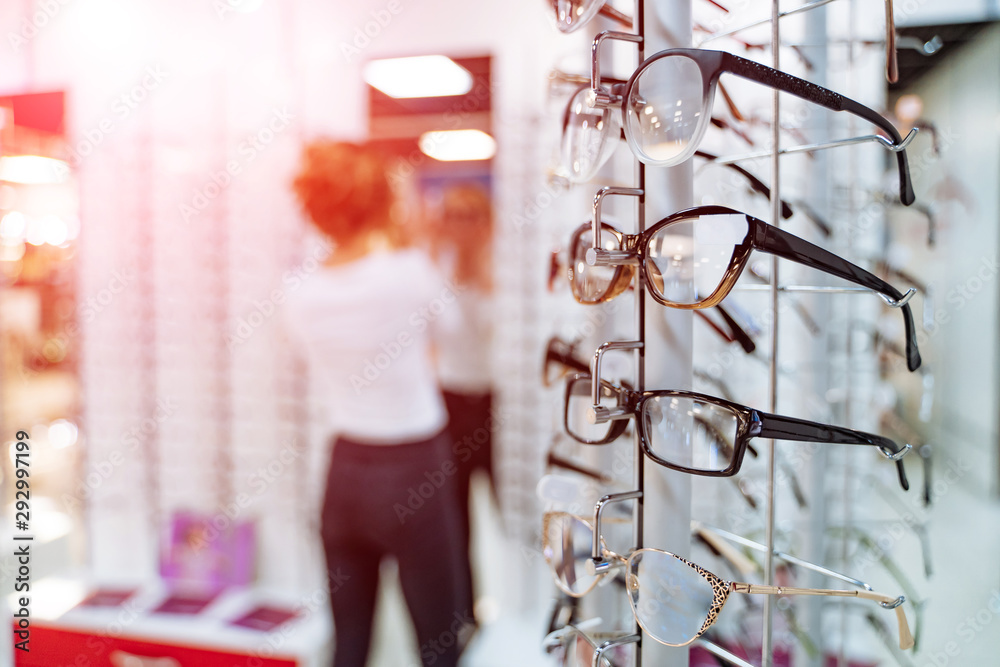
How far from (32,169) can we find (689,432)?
6.35 ft

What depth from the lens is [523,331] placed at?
1753 millimetres

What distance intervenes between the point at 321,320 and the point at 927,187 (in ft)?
4.09

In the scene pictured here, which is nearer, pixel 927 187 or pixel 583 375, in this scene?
pixel 583 375

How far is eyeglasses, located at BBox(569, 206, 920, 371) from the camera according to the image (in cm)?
40

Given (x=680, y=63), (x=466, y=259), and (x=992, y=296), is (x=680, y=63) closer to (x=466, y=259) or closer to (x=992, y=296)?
(x=992, y=296)

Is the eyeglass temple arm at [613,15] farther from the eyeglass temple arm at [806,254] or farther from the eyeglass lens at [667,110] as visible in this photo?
the eyeglass temple arm at [806,254]

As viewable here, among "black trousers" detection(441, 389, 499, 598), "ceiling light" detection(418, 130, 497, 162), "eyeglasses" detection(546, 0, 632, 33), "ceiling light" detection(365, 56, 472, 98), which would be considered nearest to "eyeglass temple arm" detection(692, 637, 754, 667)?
"eyeglasses" detection(546, 0, 632, 33)

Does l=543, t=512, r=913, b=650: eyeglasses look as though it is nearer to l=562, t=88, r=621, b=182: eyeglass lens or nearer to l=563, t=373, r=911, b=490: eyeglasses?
l=563, t=373, r=911, b=490: eyeglasses

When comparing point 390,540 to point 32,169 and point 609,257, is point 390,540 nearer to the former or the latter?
point 609,257

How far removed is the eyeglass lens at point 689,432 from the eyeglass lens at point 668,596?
7 cm

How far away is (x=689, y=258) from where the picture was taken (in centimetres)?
43

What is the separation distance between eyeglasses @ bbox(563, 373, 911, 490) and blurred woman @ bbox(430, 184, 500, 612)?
51.6 inches

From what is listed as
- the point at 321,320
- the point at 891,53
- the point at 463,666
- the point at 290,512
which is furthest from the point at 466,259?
the point at 891,53

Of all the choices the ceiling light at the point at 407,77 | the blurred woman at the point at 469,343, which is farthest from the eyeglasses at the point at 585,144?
the ceiling light at the point at 407,77
